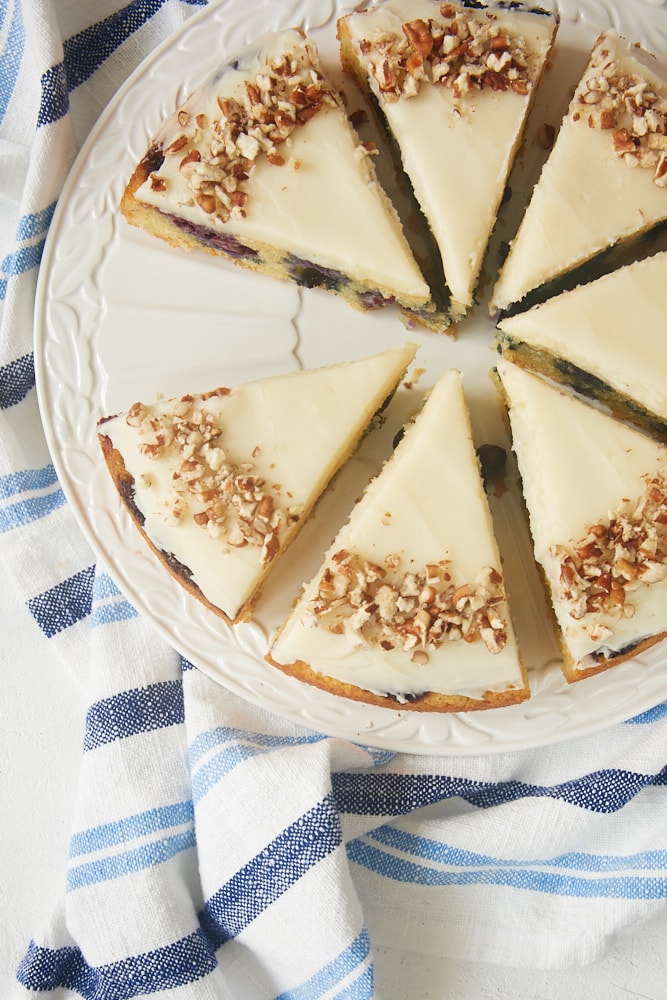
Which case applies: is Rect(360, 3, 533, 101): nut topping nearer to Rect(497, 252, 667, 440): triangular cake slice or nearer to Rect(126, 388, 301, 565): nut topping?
Rect(497, 252, 667, 440): triangular cake slice

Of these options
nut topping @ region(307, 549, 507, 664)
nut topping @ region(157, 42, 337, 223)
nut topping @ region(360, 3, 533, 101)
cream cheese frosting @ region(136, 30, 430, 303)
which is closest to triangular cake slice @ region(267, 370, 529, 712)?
nut topping @ region(307, 549, 507, 664)

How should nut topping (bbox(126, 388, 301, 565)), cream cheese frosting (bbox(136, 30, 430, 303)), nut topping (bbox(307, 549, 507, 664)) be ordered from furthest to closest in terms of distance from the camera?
cream cheese frosting (bbox(136, 30, 430, 303)) < nut topping (bbox(126, 388, 301, 565)) < nut topping (bbox(307, 549, 507, 664))

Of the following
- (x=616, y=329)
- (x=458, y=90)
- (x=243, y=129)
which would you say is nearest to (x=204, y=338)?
(x=243, y=129)

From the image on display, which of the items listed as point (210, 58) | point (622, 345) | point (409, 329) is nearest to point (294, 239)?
point (409, 329)

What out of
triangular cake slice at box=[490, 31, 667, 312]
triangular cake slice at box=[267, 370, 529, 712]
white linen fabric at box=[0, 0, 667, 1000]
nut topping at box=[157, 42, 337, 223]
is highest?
nut topping at box=[157, 42, 337, 223]

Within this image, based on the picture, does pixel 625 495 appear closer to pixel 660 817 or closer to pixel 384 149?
pixel 660 817

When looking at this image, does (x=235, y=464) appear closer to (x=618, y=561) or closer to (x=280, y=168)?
(x=280, y=168)

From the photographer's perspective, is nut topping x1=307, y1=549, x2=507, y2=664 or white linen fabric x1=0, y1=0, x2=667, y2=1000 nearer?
nut topping x1=307, y1=549, x2=507, y2=664
